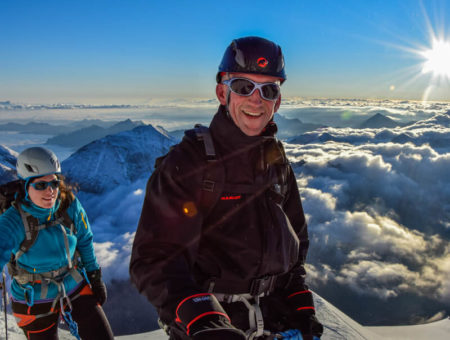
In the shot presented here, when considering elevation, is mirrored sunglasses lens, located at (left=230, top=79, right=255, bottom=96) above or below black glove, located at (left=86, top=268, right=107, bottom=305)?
above

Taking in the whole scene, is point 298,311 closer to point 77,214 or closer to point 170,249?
point 170,249

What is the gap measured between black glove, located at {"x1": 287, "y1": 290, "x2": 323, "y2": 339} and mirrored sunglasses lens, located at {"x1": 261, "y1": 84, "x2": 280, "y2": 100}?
1865 mm

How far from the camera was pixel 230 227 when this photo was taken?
250 cm

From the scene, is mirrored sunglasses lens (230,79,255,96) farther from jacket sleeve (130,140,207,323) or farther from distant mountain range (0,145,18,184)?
distant mountain range (0,145,18,184)

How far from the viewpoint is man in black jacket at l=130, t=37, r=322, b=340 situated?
211cm

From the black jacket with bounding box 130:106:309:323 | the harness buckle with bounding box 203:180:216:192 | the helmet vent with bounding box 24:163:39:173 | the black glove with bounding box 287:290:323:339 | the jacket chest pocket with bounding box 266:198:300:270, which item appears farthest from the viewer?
the helmet vent with bounding box 24:163:39:173

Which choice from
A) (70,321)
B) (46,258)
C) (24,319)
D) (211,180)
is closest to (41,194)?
(46,258)

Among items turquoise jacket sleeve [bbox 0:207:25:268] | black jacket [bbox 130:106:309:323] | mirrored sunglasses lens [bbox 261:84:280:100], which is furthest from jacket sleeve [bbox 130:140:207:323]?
turquoise jacket sleeve [bbox 0:207:25:268]

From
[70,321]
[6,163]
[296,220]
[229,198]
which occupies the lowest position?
[6,163]

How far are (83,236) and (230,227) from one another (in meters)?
3.98

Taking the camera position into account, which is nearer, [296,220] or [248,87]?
[248,87]

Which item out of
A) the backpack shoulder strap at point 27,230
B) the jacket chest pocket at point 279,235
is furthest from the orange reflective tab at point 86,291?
the jacket chest pocket at point 279,235

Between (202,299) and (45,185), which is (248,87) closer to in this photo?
(202,299)

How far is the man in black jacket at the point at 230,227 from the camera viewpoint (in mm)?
2107
